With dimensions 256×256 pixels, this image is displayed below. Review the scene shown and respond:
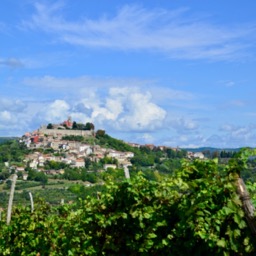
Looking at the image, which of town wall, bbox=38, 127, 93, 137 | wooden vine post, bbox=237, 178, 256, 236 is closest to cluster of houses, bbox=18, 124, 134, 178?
town wall, bbox=38, 127, 93, 137

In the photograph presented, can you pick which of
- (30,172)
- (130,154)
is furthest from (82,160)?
(30,172)

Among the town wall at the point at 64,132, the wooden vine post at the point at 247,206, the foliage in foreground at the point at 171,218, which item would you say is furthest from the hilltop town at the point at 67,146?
the wooden vine post at the point at 247,206

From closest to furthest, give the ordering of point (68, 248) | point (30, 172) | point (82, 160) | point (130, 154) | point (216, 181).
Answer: point (216, 181) < point (68, 248) < point (30, 172) < point (82, 160) < point (130, 154)

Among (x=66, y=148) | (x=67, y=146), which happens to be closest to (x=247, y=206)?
(x=66, y=148)

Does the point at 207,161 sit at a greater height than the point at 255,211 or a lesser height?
greater

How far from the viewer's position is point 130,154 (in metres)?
111

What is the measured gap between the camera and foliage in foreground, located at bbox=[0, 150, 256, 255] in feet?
15.1

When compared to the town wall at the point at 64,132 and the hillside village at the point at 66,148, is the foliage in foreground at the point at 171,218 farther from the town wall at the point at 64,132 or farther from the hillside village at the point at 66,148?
the town wall at the point at 64,132

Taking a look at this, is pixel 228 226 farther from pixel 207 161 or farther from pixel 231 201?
pixel 207 161

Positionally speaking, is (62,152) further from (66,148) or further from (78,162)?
(78,162)

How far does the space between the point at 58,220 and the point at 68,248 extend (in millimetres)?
2370

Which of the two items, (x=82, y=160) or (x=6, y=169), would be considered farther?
(x=82, y=160)

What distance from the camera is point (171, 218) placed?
17.5 ft

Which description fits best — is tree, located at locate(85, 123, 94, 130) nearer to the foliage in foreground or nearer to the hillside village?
the hillside village
